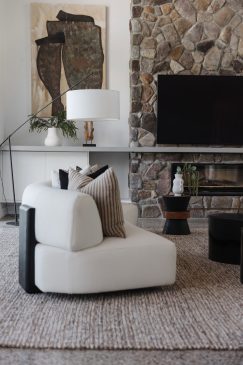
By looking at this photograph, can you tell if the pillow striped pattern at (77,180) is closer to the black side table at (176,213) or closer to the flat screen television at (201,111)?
the black side table at (176,213)

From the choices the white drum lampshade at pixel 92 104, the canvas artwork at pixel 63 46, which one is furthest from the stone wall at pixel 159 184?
the white drum lampshade at pixel 92 104

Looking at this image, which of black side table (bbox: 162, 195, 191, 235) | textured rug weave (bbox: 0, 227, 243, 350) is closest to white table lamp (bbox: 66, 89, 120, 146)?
black side table (bbox: 162, 195, 191, 235)

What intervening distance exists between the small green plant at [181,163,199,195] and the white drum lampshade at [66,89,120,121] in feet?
5.28

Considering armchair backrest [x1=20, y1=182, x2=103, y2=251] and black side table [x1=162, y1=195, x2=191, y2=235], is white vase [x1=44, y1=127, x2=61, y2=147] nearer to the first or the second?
black side table [x1=162, y1=195, x2=191, y2=235]

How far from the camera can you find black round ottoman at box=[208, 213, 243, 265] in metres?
4.02

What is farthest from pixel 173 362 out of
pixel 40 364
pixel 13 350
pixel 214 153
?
pixel 214 153

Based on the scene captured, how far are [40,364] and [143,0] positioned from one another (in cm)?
549

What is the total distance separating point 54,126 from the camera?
6781mm

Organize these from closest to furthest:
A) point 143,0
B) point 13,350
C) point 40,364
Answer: point 40,364, point 13,350, point 143,0

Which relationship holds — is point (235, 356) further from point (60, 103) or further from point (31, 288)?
point (60, 103)

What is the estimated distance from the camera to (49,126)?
22.5ft

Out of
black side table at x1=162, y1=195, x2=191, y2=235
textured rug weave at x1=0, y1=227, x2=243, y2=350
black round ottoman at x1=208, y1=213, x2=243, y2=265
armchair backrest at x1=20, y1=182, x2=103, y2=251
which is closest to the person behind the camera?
textured rug weave at x1=0, y1=227, x2=243, y2=350

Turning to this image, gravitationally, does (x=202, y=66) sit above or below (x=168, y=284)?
above

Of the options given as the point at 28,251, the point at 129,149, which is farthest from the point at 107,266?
the point at 129,149
